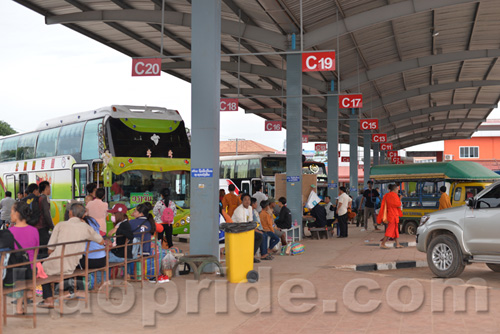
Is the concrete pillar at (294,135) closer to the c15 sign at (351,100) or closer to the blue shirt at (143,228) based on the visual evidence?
the c15 sign at (351,100)

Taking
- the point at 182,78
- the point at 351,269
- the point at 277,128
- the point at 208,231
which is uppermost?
the point at 182,78

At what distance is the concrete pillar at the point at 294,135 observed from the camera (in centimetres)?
2262

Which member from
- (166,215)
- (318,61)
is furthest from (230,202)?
Result: (318,61)

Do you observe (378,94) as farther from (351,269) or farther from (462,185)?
(351,269)

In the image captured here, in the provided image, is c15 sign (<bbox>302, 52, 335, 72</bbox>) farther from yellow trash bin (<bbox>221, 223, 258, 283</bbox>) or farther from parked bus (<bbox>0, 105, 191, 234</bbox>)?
yellow trash bin (<bbox>221, 223, 258, 283</bbox>)

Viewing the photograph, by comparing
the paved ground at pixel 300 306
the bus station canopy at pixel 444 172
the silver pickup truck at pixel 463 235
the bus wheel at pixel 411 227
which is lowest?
the paved ground at pixel 300 306

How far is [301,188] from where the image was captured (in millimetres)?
22906

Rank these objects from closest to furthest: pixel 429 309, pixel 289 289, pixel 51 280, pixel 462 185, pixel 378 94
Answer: pixel 51 280
pixel 429 309
pixel 289 289
pixel 462 185
pixel 378 94

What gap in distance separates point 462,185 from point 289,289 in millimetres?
14024

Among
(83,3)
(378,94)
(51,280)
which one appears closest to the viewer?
(51,280)

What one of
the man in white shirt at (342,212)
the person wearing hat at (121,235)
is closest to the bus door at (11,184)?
the man in white shirt at (342,212)

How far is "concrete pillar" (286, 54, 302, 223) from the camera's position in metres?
22.6

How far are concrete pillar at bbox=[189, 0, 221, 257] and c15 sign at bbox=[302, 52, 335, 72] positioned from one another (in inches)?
234

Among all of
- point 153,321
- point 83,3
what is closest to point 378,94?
point 83,3
